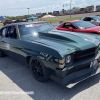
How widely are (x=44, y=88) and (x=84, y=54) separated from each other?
1316 millimetres

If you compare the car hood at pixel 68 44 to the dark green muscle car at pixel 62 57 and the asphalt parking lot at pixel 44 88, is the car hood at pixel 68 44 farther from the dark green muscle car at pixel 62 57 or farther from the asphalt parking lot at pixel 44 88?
the asphalt parking lot at pixel 44 88

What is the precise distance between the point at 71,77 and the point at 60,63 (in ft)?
1.41

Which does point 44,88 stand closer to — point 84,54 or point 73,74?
point 73,74

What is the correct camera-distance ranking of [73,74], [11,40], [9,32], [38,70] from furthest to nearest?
[9,32] → [11,40] → [38,70] → [73,74]

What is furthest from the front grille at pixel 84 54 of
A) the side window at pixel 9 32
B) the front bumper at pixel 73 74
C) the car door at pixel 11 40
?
the side window at pixel 9 32

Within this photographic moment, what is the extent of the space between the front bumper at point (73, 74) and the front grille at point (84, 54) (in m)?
0.13

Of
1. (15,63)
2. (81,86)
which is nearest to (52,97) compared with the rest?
(81,86)

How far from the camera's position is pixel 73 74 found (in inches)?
98.0

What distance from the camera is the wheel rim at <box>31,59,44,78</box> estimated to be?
300 centimetres

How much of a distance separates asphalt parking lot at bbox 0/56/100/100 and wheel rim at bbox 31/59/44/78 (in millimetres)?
223

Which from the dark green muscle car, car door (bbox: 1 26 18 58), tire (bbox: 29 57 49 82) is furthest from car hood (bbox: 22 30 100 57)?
car door (bbox: 1 26 18 58)

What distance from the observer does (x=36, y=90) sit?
2.83 metres

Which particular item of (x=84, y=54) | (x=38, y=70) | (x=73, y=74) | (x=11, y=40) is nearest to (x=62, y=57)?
(x=73, y=74)

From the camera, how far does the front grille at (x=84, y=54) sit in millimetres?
2578
